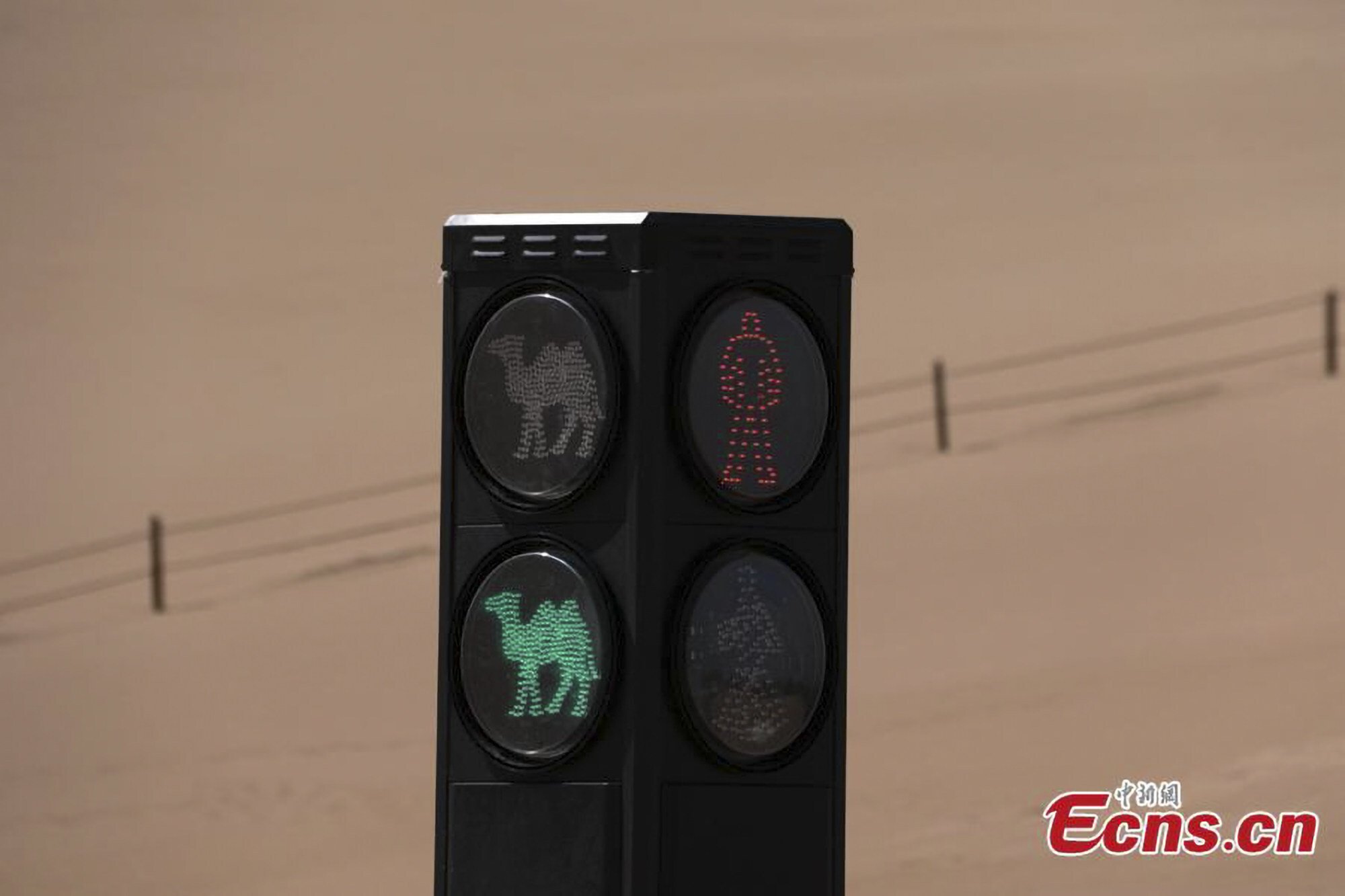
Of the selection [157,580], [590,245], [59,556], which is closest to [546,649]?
[590,245]

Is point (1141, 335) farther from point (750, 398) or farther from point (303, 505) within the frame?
point (750, 398)

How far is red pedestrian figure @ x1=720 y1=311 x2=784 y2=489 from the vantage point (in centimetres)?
480

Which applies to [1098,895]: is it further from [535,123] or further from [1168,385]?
[535,123]

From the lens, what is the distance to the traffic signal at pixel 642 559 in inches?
185

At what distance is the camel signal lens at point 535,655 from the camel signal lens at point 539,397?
0.16 metres

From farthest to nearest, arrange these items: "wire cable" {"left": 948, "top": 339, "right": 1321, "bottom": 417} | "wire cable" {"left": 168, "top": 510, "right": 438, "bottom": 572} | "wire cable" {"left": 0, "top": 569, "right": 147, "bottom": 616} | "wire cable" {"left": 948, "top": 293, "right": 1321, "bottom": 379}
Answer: "wire cable" {"left": 948, "top": 293, "right": 1321, "bottom": 379} < "wire cable" {"left": 948, "top": 339, "right": 1321, "bottom": 417} < "wire cable" {"left": 168, "top": 510, "right": 438, "bottom": 572} < "wire cable" {"left": 0, "top": 569, "right": 147, "bottom": 616}

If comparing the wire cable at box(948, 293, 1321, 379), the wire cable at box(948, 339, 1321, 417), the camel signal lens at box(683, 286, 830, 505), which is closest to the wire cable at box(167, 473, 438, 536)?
the wire cable at box(948, 339, 1321, 417)

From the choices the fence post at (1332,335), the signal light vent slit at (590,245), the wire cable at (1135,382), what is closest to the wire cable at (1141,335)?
the wire cable at (1135,382)

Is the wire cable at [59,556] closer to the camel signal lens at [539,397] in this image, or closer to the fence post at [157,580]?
the fence post at [157,580]

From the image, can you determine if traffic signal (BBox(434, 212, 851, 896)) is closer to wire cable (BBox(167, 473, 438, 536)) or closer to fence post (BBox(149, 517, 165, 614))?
fence post (BBox(149, 517, 165, 614))

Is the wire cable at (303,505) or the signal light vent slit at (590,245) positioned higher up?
the signal light vent slit at (590,245)

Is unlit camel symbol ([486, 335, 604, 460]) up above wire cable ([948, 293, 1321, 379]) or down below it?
below

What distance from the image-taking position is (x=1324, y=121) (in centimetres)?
3900

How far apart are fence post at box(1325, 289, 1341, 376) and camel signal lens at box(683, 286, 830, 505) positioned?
73.7ft
